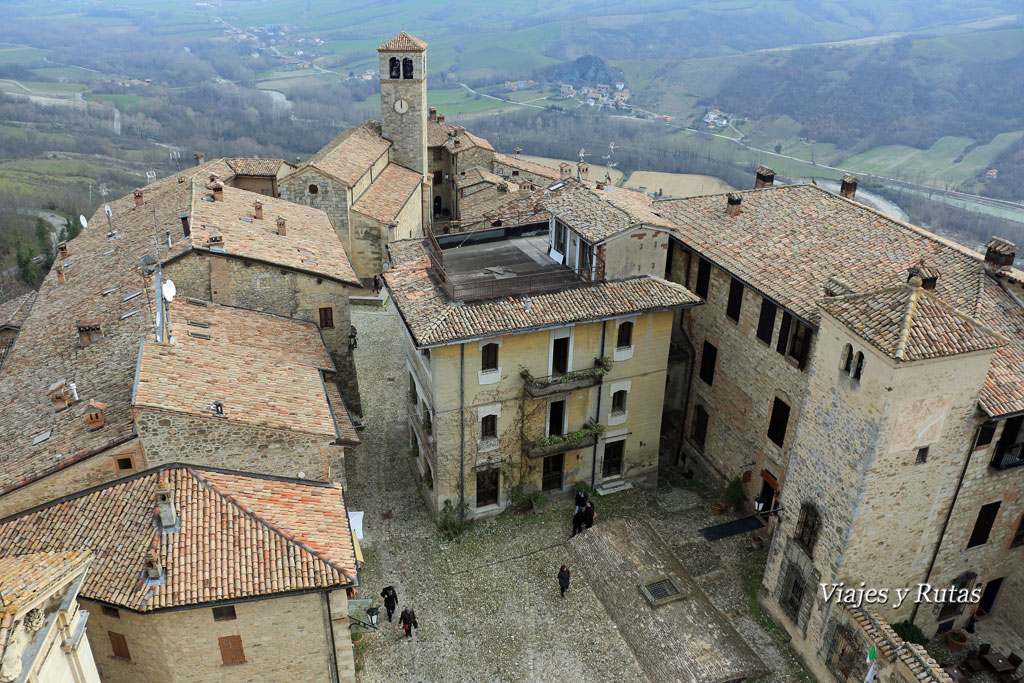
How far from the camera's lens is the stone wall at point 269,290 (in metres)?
32.2

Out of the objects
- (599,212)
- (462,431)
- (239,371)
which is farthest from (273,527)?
(599,212)

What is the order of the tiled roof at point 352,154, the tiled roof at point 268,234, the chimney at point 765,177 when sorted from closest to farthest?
the tiled roof at point 268,234 < the chimney at point 765,177 < the tiled roof at point 352,154

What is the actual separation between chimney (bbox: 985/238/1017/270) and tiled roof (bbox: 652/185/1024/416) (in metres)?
0.35

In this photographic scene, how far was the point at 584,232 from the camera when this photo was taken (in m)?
28.8

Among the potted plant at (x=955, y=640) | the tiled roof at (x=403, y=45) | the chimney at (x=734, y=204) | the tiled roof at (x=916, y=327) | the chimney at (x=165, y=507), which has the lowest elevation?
the potted plant at (x=955, y=640)

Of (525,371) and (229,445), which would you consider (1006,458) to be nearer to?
(525,371)

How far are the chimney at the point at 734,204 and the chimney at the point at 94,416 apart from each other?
82.9ft

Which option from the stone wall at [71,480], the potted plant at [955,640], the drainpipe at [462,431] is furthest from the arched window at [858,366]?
the stone wall at [71,480]

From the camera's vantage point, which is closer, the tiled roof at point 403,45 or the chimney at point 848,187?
the chimney at point 848,187

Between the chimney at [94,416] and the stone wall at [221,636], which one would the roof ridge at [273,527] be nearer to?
the stone wall at [221,636]

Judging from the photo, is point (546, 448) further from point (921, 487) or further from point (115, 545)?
point (115, 545)

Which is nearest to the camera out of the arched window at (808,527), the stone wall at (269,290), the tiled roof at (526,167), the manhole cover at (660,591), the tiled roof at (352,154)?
the arched window at (808,527)

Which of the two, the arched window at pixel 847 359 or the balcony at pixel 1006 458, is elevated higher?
the arched window at pixel 847 359

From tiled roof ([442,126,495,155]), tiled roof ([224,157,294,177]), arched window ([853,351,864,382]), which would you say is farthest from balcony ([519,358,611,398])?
tiled roof ([442,126,495,155])
